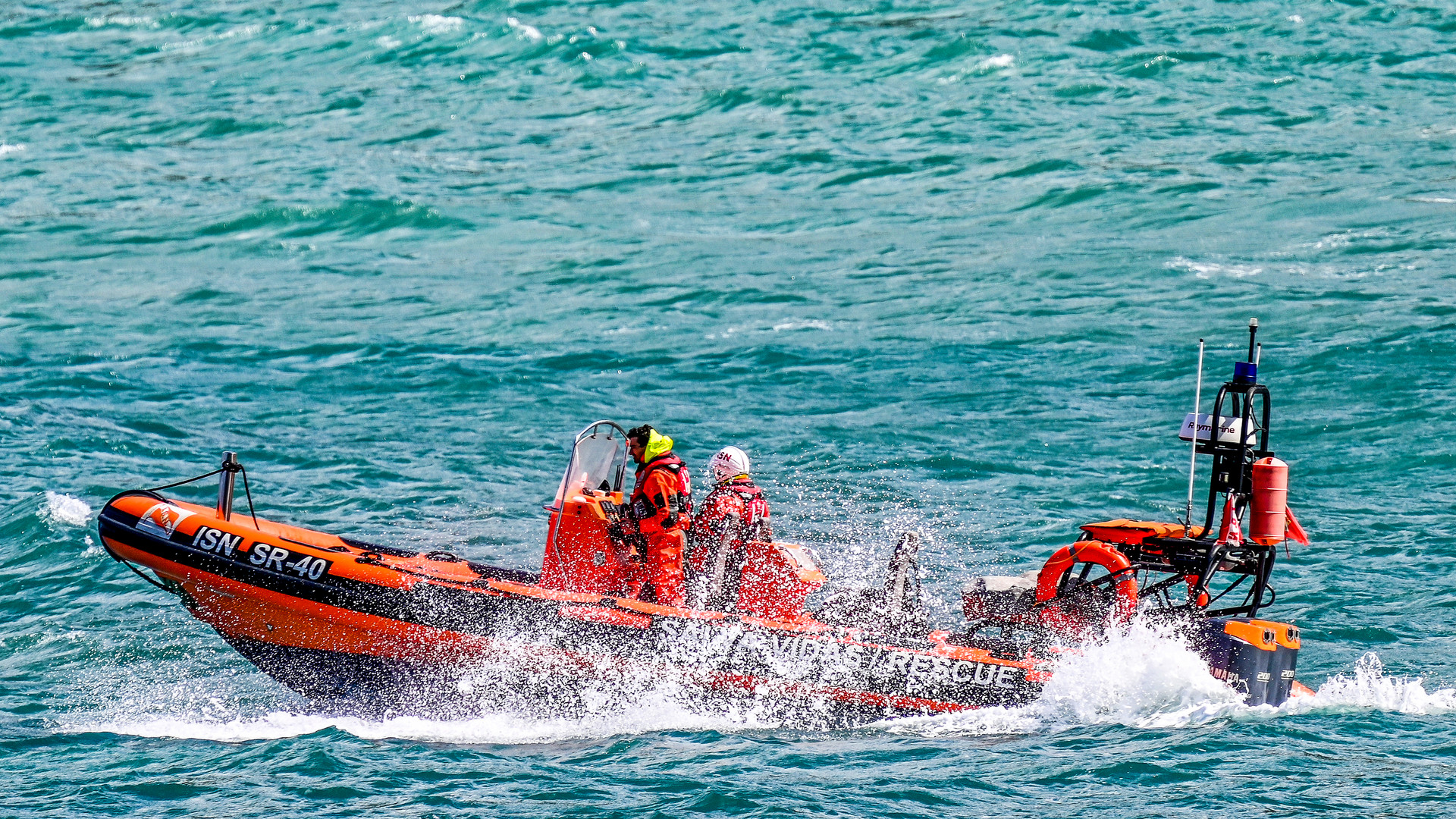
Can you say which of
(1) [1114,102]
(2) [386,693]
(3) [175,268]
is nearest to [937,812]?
(2) [386,693]

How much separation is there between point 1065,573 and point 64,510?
9.35 metres

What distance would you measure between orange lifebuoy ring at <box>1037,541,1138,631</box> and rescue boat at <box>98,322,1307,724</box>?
0.01 metres

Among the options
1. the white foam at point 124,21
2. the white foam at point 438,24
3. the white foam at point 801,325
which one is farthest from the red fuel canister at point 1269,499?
the white foam at point 124,21

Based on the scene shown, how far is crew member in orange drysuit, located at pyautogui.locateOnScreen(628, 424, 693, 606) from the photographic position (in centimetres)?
978

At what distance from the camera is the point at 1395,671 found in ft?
34.2

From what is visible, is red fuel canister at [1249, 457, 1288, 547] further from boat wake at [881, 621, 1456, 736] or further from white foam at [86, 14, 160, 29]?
white foam at [86, 14, 160, 29]

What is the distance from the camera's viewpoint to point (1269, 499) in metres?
9.09

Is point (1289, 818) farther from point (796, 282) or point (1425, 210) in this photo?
point (1425, 210)

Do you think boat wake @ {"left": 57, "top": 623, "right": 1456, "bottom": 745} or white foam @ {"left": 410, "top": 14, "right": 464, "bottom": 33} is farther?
white foam @ {"left": 410, "top": 14, "right": 464, "bottom": 33}

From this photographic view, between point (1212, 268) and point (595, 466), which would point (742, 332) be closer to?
point (1212, 268)

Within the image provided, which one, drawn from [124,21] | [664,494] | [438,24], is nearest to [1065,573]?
[664,494]

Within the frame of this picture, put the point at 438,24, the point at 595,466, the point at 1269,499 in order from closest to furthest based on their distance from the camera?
the point at 1269,499
the point at 595,466
the point at 438,24

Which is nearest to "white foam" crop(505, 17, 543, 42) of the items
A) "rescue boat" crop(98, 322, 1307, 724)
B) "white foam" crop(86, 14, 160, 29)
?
"white foam" crop(86, 14, 160, 29)

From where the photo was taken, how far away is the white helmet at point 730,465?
1008 centimetres
